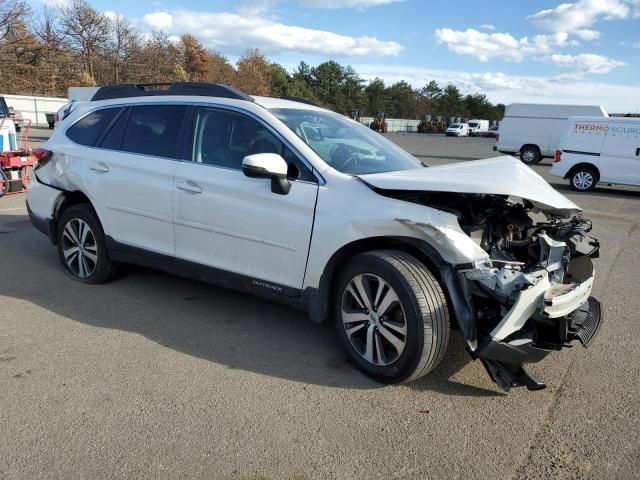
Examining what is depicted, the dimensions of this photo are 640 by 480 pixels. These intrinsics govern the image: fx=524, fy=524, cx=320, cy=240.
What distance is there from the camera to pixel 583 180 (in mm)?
14312

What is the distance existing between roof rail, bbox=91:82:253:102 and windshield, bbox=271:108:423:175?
17.5 inches

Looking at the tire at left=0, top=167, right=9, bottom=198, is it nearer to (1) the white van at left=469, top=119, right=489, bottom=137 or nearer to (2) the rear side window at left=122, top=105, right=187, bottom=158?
(2) the rear side window at left=122, top=105, right=187, bottom=158

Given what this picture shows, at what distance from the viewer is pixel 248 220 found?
3668 mm

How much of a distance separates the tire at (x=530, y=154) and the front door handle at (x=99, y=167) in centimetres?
2188

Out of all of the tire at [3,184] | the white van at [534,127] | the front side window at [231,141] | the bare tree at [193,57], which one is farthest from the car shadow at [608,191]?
the bare tree at [193,57]

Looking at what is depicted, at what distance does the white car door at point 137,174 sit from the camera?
4203mm

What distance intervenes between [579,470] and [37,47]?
6075cm

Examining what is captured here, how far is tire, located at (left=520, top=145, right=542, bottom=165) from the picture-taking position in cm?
2320

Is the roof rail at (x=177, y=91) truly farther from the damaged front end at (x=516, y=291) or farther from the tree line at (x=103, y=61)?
the tree line at (x=103, y=61)

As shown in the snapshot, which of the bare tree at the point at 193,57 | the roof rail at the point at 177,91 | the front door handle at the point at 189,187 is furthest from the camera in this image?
the bare tree at the point at 193,57

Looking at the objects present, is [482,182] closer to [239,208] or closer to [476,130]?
[239,208]

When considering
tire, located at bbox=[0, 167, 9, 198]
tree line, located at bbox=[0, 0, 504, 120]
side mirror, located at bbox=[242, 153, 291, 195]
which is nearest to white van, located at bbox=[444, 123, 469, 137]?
tree line, located at bbox=[0, 0, 504, 120]

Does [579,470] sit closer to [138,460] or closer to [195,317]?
[138,460]

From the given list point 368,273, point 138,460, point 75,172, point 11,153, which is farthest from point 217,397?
point 11,153
